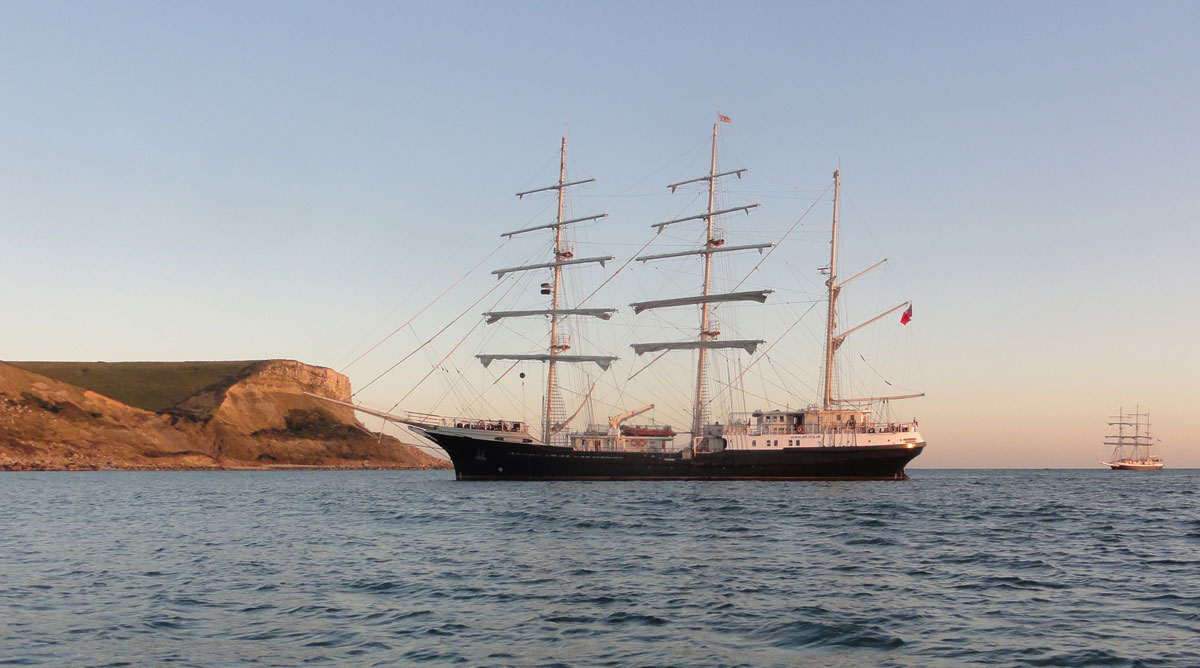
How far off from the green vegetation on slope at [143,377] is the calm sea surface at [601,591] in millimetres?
149264

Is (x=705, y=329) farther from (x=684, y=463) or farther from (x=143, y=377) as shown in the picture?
(x=143, y=377)

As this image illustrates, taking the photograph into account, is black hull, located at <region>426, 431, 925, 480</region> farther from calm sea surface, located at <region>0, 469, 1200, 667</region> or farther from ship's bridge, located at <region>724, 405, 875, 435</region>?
calm sea surface, located at <region>0, 469, 1200, 667</region>

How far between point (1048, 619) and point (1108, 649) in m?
2.31

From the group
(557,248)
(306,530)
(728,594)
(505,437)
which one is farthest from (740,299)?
(728,594)

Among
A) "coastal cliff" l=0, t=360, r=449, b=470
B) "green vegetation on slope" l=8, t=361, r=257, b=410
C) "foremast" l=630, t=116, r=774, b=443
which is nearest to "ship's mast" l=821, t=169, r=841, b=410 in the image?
"foremast" l=630, t=116, r=774, b=443

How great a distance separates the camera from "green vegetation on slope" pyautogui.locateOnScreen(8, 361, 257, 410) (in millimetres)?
173875

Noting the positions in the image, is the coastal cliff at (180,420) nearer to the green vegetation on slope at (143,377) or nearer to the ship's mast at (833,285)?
the green vegetation on slope at (143,377)

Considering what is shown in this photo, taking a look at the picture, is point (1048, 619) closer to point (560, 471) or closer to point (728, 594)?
point (728, 594)

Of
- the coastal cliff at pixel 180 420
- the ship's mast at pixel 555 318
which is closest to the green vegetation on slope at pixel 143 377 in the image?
the coastal cliff at pixel 180 420

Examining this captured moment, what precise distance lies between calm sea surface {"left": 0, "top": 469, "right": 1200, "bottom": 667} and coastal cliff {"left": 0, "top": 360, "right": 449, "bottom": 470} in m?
82.4

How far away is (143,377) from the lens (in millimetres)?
185750

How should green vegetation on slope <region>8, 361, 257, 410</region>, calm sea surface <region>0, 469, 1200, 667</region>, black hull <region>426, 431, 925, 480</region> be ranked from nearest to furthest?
calm sea surface <region>0, 469, 1200, 667</region>
black hull <region>426, 431, 925, 480</region>
green vegetation on slope <region>8, 361, 257, 410</region>

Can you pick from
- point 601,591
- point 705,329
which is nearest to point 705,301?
point 705,329

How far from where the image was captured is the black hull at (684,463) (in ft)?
249
